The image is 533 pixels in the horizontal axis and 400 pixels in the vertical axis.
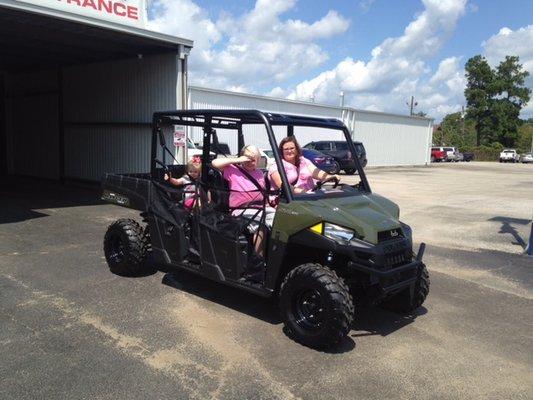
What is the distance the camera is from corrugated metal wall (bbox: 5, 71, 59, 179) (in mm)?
18873

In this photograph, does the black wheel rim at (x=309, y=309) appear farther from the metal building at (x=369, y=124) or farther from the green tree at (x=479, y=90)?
the green tree at (x=479, y=90)

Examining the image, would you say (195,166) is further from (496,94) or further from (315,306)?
(496,94)

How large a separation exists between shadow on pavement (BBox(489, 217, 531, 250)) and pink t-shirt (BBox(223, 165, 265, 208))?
5918 millimetres

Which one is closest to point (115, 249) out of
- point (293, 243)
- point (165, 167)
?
point (165, 167)

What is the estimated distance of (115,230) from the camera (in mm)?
6246

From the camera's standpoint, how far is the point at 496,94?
228 ft

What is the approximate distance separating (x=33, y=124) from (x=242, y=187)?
17.4 metres

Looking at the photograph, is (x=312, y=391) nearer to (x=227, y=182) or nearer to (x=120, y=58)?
(x=227, y=182)

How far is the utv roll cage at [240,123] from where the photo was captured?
4.64 m

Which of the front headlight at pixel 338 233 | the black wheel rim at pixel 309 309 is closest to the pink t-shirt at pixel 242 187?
the front headlight at pixel 338 233

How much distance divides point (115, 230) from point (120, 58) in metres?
10.6

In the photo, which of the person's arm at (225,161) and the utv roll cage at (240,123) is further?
the person's arm at (225,161)

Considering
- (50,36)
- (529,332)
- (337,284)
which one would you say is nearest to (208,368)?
(337,284)

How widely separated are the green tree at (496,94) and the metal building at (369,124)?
31.9m
